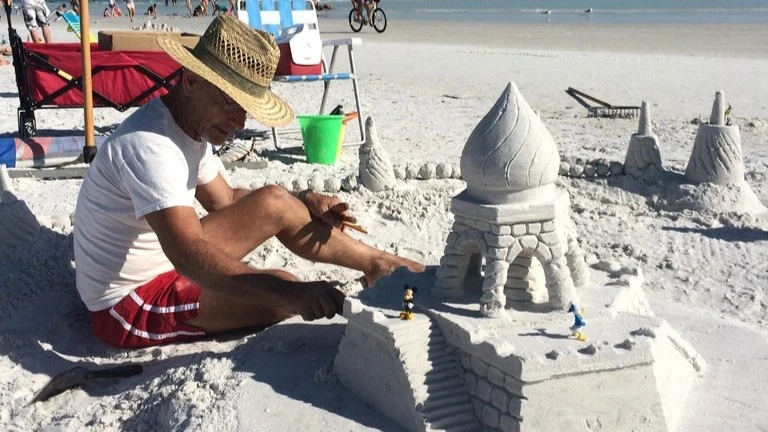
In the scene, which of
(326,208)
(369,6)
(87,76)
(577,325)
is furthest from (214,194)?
(369,6)

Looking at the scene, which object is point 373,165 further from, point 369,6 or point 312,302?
point 369,6

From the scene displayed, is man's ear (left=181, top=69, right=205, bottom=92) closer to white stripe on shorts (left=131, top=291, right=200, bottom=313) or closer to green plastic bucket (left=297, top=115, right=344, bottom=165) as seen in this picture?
white stripe on shorts (left=131, top=291, right=200, bottom=313)

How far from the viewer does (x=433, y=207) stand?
5.13 meters

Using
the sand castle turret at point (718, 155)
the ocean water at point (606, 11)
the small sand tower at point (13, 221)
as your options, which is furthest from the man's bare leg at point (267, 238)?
the ocean water at point (606, 11)

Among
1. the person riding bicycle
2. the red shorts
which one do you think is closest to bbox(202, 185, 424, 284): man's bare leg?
the red shorts

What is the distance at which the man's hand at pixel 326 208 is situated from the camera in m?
3.50

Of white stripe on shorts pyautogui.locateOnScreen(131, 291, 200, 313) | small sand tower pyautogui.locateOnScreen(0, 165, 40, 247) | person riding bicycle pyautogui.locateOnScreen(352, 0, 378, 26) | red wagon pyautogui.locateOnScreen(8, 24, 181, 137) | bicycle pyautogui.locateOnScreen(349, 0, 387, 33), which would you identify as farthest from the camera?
bicycle pyautogui.locateOnScreen(349, 0, 387, 33)

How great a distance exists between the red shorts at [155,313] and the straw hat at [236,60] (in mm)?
790

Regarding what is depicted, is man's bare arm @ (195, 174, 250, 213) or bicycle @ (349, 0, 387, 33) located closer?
man's bare arm @ (195, 174, 250, 213)

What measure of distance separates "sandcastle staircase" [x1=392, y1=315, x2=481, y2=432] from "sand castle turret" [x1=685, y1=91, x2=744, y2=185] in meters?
3.17

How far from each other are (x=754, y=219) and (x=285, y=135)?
4092mm

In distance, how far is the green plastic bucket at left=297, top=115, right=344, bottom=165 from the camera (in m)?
6.19

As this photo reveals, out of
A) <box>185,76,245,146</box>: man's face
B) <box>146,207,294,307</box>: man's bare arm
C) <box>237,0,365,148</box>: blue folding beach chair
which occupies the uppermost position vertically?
<box>237,0,365,148</box>: blue folding beach chair

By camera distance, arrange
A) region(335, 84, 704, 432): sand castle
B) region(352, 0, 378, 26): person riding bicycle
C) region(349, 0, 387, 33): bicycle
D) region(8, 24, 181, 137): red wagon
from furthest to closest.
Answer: region(349, 0, 387, 33): bicycle < region(352, 0, 378, 26): person riding bicycle < region(8, 24, 181, 137): red wagon < region(335, 84, 704, 432): sand castle
